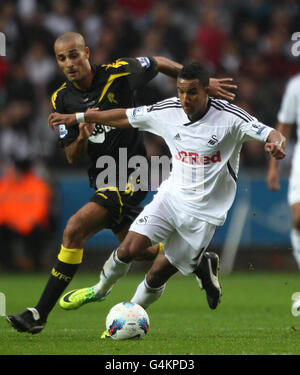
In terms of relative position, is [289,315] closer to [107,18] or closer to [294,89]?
[294,89]

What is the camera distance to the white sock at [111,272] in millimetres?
6922

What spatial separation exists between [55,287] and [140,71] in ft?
6.93

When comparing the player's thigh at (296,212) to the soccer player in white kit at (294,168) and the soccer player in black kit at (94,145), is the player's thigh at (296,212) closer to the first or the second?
the soccer player in white kit at (294,168)

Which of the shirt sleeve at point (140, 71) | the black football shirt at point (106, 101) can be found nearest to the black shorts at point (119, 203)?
the black football shirt at point (106, 101)

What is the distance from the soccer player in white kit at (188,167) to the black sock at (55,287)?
0.41 metres

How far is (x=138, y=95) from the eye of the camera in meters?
12.9

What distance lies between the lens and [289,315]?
798 cm

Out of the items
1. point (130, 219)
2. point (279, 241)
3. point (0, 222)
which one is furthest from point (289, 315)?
point (0, 222)

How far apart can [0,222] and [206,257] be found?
648 cm

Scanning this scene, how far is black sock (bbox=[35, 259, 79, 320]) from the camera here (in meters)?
6.66

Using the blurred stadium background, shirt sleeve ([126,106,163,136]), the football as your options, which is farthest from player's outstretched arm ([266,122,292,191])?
the blurred stadium background

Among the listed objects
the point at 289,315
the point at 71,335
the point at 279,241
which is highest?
the point at 71,335

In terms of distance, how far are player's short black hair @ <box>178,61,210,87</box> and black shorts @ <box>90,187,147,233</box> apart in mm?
1305

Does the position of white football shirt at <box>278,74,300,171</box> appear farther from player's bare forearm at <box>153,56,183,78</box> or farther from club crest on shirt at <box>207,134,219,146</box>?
club crest on shirt at <box>207,134,219,146</box>
